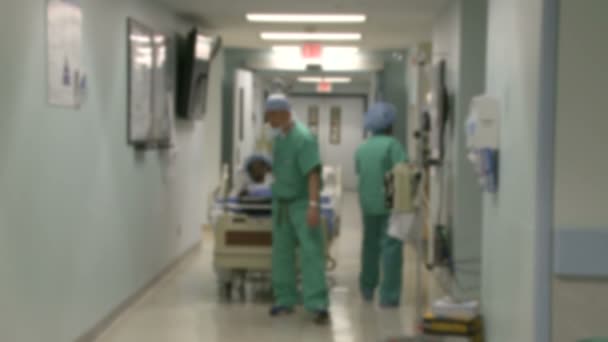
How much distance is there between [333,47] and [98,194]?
6.39 metres

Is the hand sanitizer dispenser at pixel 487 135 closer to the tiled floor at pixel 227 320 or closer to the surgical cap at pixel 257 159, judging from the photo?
the tiled floor at pixel 227 320

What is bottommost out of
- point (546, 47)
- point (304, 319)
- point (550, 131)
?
point (304, 319)

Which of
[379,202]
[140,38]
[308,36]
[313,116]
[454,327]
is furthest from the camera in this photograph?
[313,116]

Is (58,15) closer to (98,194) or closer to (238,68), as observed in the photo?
(98,194)

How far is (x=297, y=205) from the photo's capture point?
5805 mm

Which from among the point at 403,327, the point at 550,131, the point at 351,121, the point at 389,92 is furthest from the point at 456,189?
the point at 351,121

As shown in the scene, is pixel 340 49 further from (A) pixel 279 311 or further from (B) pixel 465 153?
(A) pixel 279 311

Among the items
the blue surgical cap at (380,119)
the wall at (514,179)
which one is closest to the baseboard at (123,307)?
the blue surgical cap at (380,119)

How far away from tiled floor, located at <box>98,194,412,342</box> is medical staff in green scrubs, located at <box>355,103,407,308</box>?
0.25 m

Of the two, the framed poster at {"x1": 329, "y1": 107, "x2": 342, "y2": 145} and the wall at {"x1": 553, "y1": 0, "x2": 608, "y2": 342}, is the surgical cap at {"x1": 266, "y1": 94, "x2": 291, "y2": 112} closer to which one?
the wall at {"x1": 553, "y1": 0, "x2": 608, "y2": 342}

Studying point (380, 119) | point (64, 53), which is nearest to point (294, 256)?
point (380, 119)

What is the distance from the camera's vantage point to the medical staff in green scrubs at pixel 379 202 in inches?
243

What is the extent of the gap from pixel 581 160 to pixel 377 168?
10.5 feet

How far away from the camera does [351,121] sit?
788 inches
